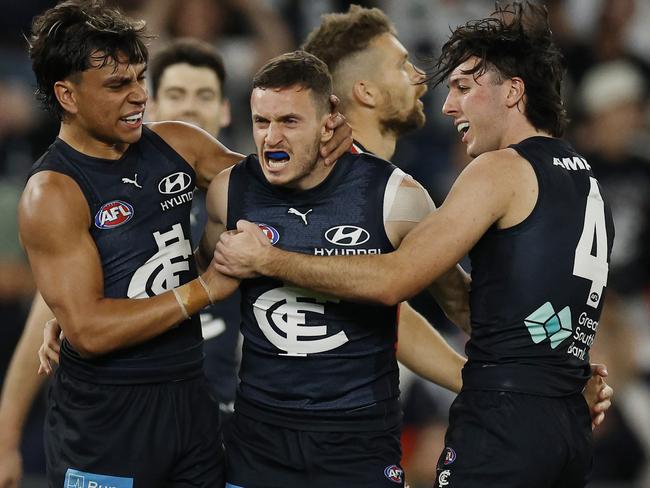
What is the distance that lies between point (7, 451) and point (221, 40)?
5.66m

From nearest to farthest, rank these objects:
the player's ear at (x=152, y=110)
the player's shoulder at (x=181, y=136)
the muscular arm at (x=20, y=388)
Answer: the player's shoulder at (x=181, y=136), the muscular arm at (x=20, y=388), the player's ear at (x=152, y=110)

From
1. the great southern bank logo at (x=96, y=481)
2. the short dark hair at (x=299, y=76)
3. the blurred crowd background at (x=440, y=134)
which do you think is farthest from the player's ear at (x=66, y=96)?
the blurred crowd background at (x=440, y=134)

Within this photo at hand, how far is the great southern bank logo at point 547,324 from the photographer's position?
4020 millimetres

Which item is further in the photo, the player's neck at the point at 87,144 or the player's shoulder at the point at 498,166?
the player's neck at the point at 87,144

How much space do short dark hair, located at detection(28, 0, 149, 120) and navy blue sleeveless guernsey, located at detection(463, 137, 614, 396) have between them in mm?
1619

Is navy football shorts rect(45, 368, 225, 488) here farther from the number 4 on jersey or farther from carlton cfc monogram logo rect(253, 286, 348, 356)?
the number 4 on jersey

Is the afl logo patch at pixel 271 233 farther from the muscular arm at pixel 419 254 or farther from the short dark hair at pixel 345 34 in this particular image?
the short dark hair at pixel 345 34

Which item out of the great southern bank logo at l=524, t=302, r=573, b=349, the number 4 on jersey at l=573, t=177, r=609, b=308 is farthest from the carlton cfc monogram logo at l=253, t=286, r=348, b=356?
the number 4 on jersey at l=573, t=177, r=609, b=308

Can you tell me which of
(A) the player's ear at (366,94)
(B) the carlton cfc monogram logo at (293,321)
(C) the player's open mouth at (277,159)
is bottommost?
(B) the carlton cfc monogram logo at (293,321)

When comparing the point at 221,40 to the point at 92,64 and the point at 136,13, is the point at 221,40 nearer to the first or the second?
the point at 136,13

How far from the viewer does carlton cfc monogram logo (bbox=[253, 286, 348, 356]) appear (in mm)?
4164

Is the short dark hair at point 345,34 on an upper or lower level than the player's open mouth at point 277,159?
upper

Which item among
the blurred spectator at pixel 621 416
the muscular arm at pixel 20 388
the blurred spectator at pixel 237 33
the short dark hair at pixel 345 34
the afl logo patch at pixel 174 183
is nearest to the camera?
the afl logo patch at pixel 174 183

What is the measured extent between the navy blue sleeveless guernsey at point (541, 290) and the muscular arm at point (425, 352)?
0.74 m
